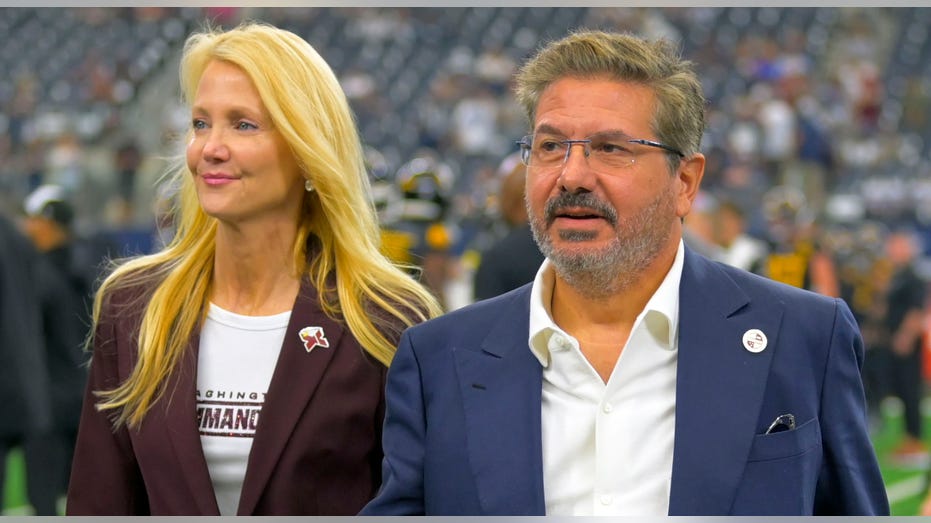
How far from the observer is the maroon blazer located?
300 cm

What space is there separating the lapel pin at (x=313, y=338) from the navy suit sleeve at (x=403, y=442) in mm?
543

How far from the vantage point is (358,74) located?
25.2 m

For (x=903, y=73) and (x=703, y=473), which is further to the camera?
(x=903, y=73)

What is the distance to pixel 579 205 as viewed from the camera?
247 cm

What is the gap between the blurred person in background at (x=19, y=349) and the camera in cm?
616

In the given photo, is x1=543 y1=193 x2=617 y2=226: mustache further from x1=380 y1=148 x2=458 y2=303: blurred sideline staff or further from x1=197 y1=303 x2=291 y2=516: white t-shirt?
x1=380 y1=148 x2=458 y2=303: blurred sideline staff

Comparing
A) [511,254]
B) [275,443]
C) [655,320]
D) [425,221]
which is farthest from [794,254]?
[655,320]

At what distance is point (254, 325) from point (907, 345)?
10.5 metres

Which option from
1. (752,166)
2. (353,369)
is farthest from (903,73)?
(353,369)

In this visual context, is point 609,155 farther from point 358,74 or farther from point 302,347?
point 358,74

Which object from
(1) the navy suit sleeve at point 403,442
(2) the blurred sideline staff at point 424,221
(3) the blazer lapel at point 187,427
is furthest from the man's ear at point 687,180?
(2) the blurred sideline staff at point 424,221

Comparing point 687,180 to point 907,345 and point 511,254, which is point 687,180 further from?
point 907,345

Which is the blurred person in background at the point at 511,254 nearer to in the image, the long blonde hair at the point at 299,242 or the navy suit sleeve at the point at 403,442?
the long blonde hair at the point at 299,242

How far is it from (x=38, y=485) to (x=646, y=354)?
5316mm
